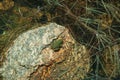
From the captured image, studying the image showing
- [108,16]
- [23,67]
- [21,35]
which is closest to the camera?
[23,67]

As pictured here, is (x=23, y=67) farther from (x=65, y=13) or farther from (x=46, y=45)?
(x=65, y=13)

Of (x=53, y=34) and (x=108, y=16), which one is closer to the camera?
(x=53, y=34)

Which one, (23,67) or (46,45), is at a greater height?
(46,45)

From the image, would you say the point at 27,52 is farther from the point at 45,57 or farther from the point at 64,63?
the point at 64,63

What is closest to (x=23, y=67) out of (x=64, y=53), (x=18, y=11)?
(x=64, y=53)

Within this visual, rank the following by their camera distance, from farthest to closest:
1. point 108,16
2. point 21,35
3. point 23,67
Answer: point 108,16, point 21,35, point 23,67

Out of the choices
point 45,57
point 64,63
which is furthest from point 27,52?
point 64,63

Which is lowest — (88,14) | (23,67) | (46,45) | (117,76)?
(117,76)
